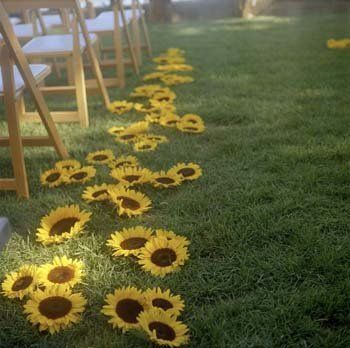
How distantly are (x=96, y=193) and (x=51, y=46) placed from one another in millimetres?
1586

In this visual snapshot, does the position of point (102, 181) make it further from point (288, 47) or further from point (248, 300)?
point (288, 47)

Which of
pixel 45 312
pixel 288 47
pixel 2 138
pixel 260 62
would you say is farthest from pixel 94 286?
pixel 288 47

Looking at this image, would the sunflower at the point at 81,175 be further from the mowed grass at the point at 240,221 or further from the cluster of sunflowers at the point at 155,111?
the cluster of sunflowers at the point at 155,111

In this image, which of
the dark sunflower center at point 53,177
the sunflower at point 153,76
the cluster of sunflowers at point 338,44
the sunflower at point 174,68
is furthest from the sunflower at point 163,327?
the cluster of sunflowers at point 338,44

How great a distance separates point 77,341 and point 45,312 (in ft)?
0.52

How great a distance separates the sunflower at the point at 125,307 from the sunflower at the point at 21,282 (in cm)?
31

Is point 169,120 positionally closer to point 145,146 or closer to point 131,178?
point 145,146

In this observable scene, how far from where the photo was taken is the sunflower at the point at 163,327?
1.50m

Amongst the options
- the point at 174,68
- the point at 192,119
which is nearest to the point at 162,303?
the point at 192,119

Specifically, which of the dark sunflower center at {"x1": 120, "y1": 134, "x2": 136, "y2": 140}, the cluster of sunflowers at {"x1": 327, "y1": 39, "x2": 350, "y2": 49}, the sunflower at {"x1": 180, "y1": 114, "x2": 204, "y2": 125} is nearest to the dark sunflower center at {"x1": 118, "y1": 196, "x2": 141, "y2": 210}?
the dark sunflower center at {"x1": 120, "y1": 134, "x2": 136, "y2": 140}

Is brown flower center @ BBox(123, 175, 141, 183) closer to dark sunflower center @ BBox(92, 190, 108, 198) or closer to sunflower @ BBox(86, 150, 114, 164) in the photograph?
dark sunflower center @ BBox(92, 190, 108, 198)

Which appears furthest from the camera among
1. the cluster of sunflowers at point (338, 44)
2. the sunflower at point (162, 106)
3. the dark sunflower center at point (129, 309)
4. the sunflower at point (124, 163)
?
the cluster of sunflowers at point (338, 44)

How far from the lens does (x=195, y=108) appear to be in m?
3.79

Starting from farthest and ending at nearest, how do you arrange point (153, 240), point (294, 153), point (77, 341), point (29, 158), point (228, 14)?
point (228, 14)
point (29, 158)
point (294, 153)
point (153, 240)
point (77, 341)
